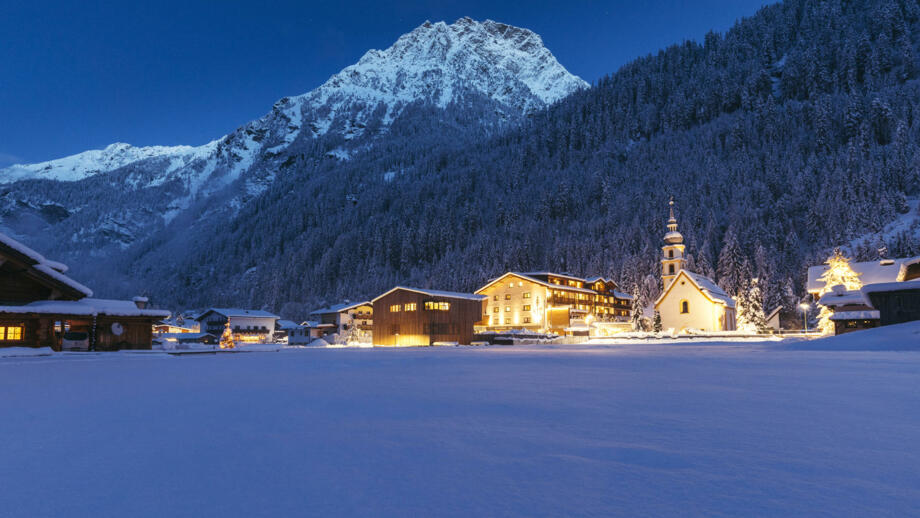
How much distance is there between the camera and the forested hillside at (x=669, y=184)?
92812 mm

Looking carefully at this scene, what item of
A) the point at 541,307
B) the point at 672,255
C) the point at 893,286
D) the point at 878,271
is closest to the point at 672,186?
the point at 672,255

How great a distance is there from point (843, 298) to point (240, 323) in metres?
95.3

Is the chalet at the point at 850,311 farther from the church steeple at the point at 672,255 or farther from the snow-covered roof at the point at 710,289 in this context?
the church steeple at the point at 672,255

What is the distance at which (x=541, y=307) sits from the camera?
75.8m

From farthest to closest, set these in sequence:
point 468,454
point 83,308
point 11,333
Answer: point 83,308
point 11,333
point 468,454

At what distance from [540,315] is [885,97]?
11499 centimetres

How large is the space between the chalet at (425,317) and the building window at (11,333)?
121ft

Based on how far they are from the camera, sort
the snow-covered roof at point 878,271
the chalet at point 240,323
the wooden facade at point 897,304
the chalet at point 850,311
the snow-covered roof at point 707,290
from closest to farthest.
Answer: the wooden facade at point 897,304
the chalet at point 850,311
the snow-covered roof at point 878,271
the snow-covered roof at point 707,290
the chalet at point 240,323

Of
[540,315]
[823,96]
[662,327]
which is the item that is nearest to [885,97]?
[823,96]

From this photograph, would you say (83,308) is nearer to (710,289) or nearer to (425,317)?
(425,317)

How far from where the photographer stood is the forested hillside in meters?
92.8

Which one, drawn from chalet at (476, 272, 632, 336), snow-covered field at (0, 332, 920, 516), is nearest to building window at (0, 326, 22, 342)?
snow-covered field at (0, 332, 920, 516)

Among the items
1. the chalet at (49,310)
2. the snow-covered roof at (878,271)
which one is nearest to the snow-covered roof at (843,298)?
the snow-covered roof at (878,271)

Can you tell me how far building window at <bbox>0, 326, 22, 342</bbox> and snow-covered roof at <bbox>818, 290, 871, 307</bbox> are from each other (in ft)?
202
